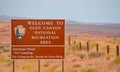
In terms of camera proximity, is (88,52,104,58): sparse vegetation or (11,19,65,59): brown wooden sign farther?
(88,52,104,58): sparse vegetation

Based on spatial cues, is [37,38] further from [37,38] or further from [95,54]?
[95,54]

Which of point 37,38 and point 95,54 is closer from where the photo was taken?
point 37,38

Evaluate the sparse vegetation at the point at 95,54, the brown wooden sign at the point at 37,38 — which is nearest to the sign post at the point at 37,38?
the brown wooden sign at the point at 37,38

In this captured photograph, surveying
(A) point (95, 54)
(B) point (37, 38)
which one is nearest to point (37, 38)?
(B) point (37, 38)

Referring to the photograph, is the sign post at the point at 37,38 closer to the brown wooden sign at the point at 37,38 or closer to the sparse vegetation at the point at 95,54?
the brown wooden sign at the point at 37,38

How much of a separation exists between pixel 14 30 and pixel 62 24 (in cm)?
168

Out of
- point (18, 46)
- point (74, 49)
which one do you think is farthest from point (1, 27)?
point (18, 46)

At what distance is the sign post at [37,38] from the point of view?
56.8 ft

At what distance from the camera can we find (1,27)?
3410 inches

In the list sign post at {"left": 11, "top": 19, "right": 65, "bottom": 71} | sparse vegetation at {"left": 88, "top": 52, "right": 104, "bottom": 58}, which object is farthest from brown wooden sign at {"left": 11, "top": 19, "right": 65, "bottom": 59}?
sparse vegetation at {"left": 88, "top": 52, "right": 104, "bottom": 58}

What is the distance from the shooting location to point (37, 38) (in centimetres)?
1745

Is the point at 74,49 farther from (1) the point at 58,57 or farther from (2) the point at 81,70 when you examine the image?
(1) the point at 58,57

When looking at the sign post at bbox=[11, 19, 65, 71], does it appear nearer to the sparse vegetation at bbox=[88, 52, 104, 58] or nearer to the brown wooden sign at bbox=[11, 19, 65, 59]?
the brown wooden sign at bbox=[11, 19, 65, 59]

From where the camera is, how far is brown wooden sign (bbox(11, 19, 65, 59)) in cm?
1731
